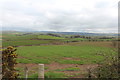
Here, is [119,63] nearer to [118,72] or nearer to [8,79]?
[118,72]

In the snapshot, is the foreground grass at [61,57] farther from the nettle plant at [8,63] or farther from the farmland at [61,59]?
the nettle plant at [8,63]

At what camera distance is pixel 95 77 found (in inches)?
247

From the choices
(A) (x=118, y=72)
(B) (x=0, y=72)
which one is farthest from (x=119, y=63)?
(B) (x=0, y=72)

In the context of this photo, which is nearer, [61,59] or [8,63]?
[8,63]

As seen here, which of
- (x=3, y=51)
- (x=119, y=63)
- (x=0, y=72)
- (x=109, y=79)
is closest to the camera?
(x=0, y=72)

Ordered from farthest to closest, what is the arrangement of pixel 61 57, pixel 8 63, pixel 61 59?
pixel 61 57 → pixel 61 59 → pixel 8 63

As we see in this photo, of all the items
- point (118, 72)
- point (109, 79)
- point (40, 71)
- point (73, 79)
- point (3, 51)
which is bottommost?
point (73, 79)

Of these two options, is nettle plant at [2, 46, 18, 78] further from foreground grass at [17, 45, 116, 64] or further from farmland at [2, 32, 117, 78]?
foreground grass at [17, 45, 116, 64]

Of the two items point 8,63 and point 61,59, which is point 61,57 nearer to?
point 61,59

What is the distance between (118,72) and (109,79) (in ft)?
2.49

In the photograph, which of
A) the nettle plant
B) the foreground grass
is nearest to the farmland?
the foreground grass

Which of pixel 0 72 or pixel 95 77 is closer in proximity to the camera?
pixel 0 72

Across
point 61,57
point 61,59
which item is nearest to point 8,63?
point 61,59

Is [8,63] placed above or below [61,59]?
above
